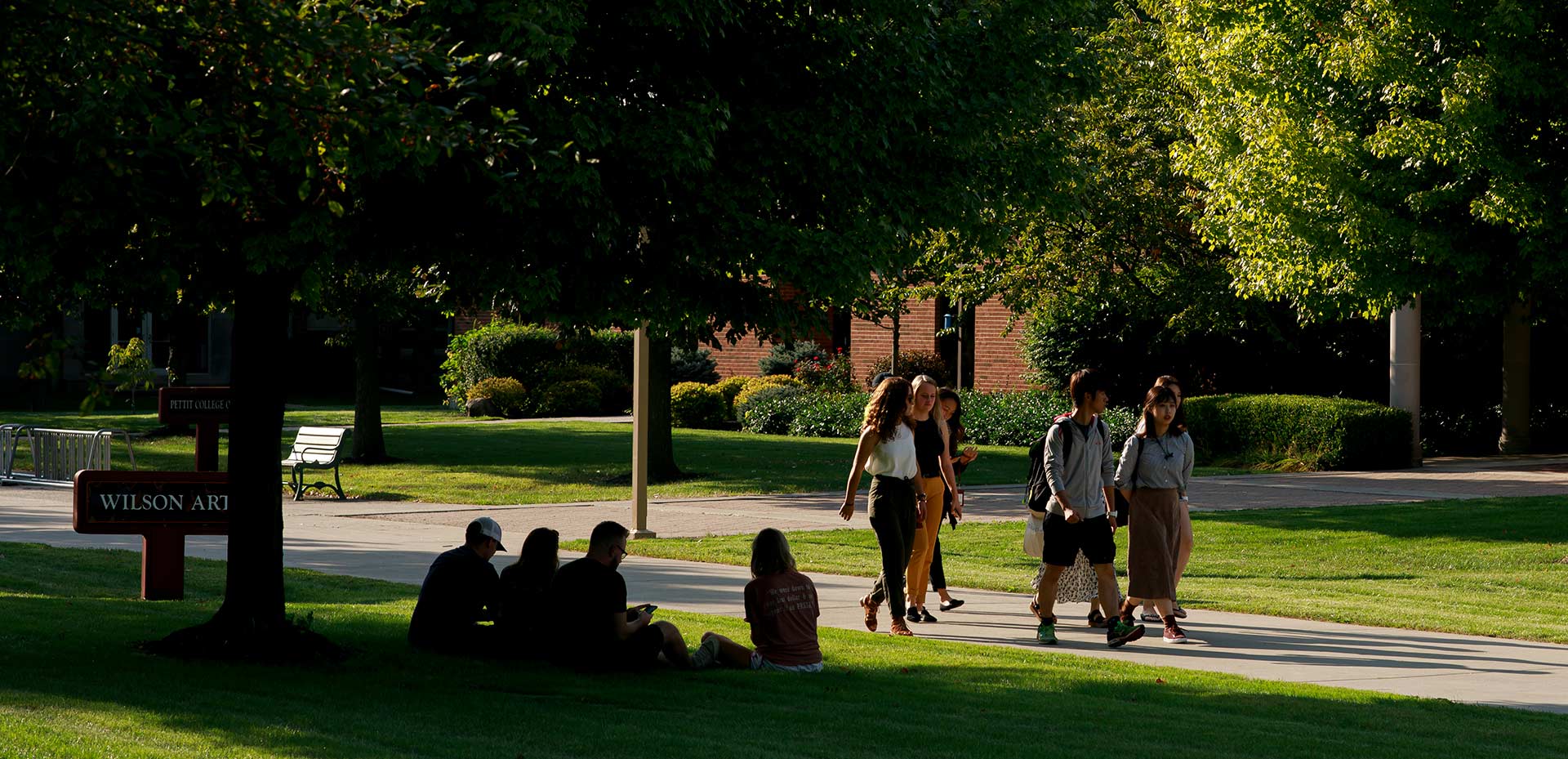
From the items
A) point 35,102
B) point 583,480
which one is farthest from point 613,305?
point 583,480

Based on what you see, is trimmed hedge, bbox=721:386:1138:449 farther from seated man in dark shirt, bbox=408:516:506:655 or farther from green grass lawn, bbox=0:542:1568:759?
seated man in dark shirt, bbox=408:516:506:655

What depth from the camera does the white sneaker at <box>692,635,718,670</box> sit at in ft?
29.2

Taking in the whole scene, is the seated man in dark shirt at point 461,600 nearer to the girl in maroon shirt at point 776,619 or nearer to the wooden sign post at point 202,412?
the girl in maroon shirt at point 776,619

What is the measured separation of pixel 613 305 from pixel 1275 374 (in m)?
23.1

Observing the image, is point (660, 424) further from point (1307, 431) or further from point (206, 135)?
point (206, 135)

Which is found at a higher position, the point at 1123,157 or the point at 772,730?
the point at 1123,157

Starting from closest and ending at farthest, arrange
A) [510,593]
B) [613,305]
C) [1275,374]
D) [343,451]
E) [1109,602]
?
1. [613,305]
2. [510,593]
3. [1109,602]
4. [343,451]
5. [1275,374]

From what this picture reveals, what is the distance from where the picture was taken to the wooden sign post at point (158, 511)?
9953 mm

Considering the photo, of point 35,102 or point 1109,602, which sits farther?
point 1109,602

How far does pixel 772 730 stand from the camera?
7246 mm

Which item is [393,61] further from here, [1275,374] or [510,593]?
[1275,374]

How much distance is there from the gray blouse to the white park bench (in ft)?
40.2

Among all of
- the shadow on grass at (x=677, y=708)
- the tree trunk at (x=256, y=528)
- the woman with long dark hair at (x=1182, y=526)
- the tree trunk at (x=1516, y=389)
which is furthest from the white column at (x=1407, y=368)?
the tree trunk at (x=256, y=528)

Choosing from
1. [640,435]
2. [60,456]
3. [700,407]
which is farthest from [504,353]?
[640,435]
